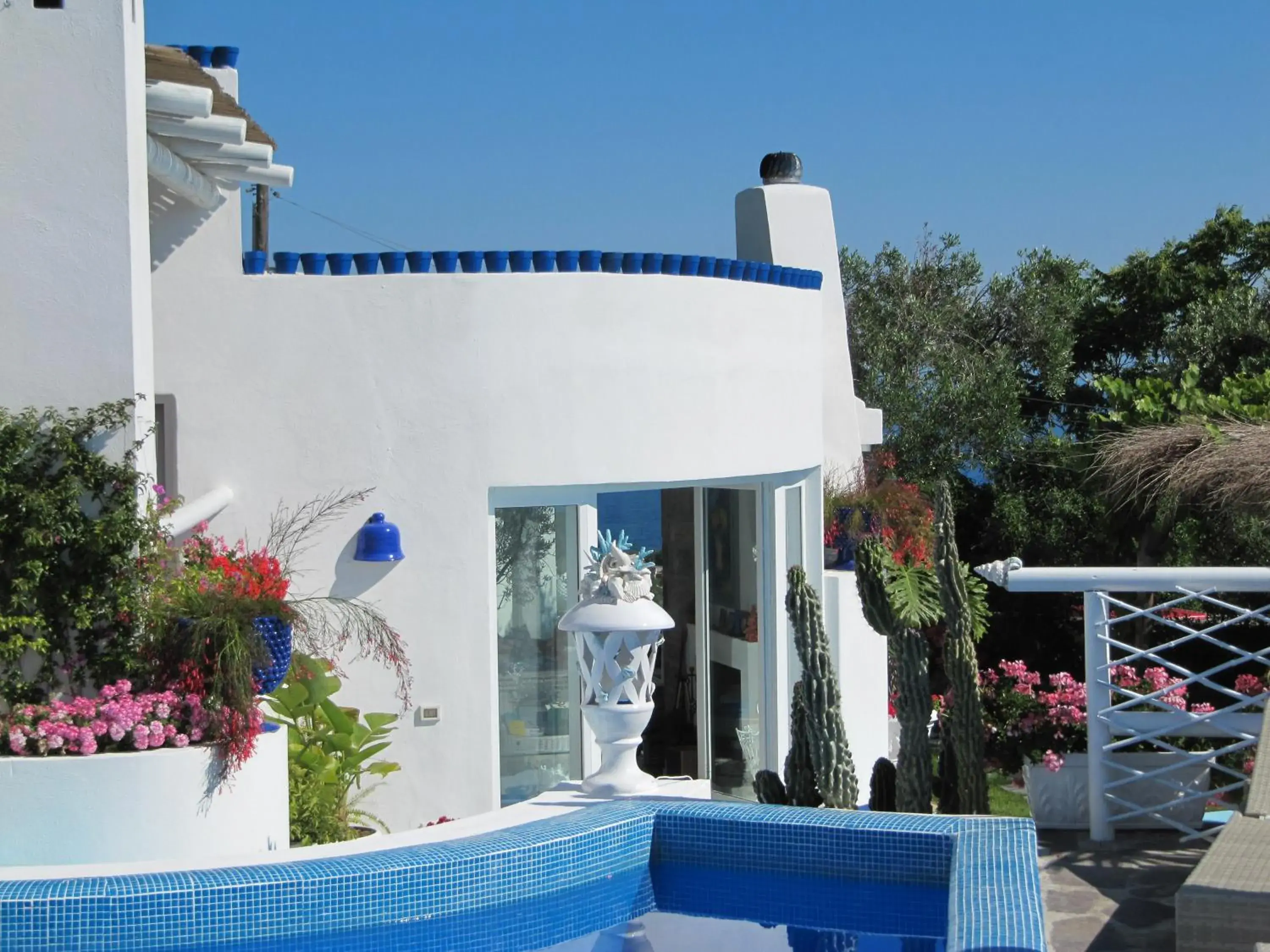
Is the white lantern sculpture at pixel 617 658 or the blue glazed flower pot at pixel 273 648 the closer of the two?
the blue glazed flower pot at pixel 273 648

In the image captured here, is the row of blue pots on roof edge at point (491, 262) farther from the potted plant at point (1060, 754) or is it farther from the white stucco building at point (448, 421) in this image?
the potted plant at point (1060, 754)

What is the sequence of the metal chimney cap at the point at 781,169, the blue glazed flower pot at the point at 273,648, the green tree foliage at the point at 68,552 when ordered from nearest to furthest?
the green tree foliage at the point at 68,552 < the blue glazed flower pot at the point at 273,648 < the metal chimney cap at the point at 781,169

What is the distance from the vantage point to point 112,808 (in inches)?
260

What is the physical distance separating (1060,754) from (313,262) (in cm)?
536

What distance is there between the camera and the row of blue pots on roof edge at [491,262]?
9375 mm

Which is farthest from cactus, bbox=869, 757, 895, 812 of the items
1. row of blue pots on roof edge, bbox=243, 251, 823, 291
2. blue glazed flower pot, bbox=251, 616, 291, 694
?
row of blue pots on roof edge, bbox=243, 251, 823, 291

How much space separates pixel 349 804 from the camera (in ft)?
29.6

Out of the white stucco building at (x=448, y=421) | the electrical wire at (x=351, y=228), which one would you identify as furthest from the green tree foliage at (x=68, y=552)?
the electrical wire at (x=351, y=228)

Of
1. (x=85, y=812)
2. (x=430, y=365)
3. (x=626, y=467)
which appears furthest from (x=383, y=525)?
Result: (x=85, y=812)

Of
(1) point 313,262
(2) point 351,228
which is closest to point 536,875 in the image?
(1) point 313,262

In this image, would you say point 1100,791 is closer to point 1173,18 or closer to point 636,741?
point 636,741

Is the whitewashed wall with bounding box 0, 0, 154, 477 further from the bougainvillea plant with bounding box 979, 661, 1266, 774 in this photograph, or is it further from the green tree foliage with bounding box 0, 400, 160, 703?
the bougainvillea plant with bounding box 979, 661, 1266, 774

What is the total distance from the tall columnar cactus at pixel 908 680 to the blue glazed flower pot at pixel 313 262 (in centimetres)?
400

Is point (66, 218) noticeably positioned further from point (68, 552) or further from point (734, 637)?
point (734, 637)
